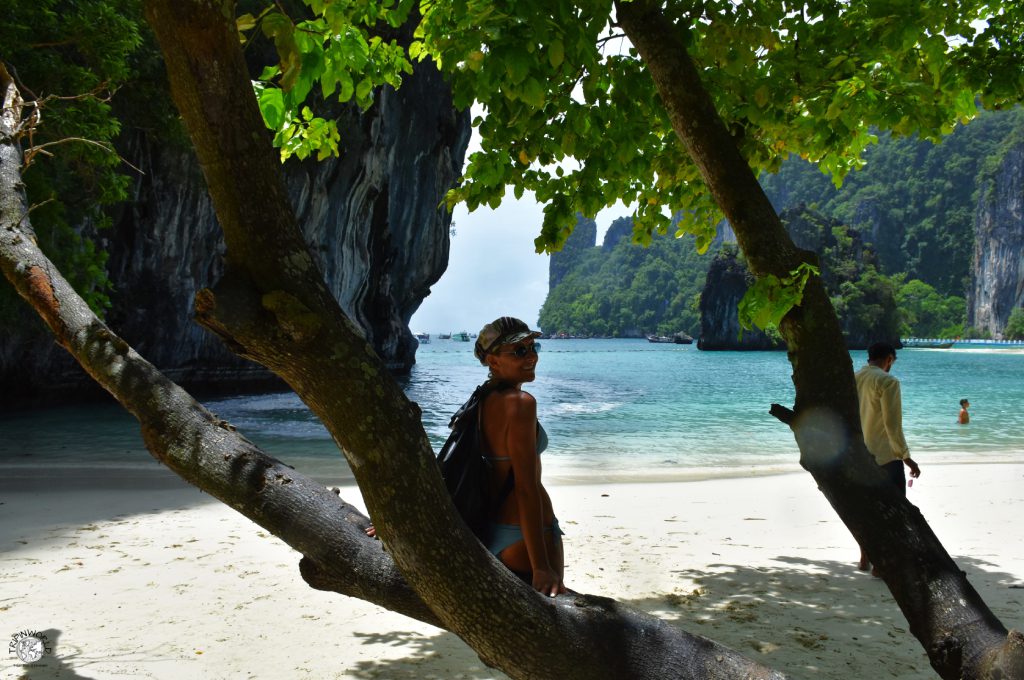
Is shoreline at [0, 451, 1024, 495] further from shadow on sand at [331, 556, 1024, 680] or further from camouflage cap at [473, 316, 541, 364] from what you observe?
camouflage cap at [473, 316, 541, 364]

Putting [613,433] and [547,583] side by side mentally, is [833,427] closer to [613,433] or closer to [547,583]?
[547,583]

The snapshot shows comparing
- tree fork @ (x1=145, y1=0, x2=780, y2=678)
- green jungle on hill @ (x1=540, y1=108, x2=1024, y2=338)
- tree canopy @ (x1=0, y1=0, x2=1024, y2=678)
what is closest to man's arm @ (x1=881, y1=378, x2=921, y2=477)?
tree canopy @ (x1=0, y1=0, x2=1024, y2=678)

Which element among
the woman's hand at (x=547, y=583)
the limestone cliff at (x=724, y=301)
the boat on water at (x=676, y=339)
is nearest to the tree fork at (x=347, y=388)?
the woman's hand at (x=547, y=583)

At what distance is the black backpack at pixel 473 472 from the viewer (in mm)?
2537

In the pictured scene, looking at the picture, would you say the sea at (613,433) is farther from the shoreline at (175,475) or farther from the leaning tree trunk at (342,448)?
the leaning tree trunk at (342,448)

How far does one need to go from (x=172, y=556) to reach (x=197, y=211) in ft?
68.0

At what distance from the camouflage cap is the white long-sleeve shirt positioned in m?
3.95

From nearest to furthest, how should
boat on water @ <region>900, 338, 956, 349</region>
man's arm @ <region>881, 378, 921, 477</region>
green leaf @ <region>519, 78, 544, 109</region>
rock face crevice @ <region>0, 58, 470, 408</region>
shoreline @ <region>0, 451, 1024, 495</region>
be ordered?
green leaf @ <region>519, 78, 544, 109</region>
man's arm @ <region>881, 378, 921, 477</region>
shoreline @ <region>0, 451, 1024, 495</region>
rock face crevice @ <region>0, 58, 470, 408</region>
boat on water @ <region>900, 338, 956, 349</region>

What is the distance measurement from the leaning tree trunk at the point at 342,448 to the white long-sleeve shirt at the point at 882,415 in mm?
4028

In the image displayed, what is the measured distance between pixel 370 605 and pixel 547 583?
2.94m

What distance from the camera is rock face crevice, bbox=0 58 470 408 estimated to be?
22.7 m

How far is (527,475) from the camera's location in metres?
2.43

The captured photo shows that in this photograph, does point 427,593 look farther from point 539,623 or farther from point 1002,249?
point 1002,249

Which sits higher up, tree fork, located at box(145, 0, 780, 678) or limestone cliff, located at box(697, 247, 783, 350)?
limestone cliff, located at box(697, 247, 783, 350)
